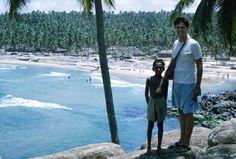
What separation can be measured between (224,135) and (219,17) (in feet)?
14.8

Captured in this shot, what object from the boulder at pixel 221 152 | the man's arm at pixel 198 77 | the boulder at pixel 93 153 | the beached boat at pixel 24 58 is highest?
the man's arm at pixel 198 77

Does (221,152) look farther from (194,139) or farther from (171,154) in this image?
(194,139)

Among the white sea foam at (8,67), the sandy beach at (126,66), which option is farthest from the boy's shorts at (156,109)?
the white sea foam at (8,67)

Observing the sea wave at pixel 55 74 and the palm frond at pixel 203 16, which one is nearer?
the palm frond at pixel 203 16

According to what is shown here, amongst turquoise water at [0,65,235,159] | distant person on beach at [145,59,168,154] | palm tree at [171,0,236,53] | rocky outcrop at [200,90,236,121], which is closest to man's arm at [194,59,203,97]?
distant person on beach at [145,59,168,154]

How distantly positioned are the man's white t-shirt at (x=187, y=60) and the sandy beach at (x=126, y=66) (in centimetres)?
6214

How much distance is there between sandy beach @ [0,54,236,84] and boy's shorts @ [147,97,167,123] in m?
61.9

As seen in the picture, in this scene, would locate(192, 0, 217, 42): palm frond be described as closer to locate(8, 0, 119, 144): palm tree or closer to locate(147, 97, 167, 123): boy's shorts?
locate(8, 0, 119, 144): palm tree

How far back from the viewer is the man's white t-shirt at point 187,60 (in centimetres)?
689

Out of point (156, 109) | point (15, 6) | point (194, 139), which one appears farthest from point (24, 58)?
point (156, 109)

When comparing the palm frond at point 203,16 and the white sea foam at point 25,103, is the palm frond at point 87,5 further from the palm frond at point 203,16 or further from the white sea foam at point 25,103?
the white sea foam at point 25,103

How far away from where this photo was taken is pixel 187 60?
698cm

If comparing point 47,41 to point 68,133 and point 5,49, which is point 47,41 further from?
point 68,133

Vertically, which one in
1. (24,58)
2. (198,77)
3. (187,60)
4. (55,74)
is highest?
(187,60)
